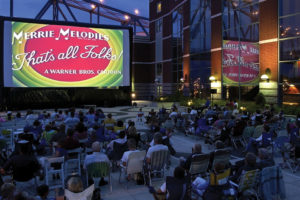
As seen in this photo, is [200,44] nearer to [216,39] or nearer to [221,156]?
[216,39]

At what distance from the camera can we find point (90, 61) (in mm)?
26891

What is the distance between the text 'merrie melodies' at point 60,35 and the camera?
24516mm

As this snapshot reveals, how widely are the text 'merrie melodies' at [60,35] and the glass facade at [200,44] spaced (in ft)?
30.4

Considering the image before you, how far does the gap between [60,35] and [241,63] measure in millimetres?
16202

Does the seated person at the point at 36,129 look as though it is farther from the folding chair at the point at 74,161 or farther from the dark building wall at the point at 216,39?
the dark building wall at the point at 216,39

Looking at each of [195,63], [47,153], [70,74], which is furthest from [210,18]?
[47,153]

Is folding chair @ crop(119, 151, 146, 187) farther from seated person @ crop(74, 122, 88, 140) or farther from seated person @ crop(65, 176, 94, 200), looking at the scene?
seated person @ crop(74, 122, 88, 140)

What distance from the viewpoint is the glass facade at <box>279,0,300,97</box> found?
1838 centimetres

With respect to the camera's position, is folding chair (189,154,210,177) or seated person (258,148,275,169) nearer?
seated person (258,148,275,169)

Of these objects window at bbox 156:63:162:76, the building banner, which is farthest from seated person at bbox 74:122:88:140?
window at bbox 156:63:162:76

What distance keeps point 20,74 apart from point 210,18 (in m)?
18.2

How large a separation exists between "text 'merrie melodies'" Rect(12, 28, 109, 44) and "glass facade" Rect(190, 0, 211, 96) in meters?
9.26

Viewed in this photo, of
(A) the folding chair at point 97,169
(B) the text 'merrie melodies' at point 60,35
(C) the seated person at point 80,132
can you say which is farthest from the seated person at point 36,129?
(B) the text 'merrie melodies' at point 60,35

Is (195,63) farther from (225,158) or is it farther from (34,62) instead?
(225,158)
